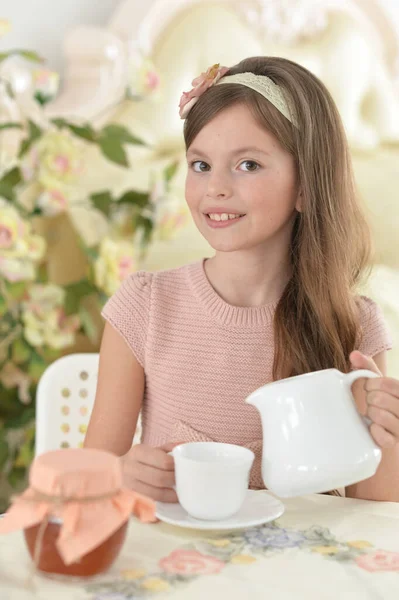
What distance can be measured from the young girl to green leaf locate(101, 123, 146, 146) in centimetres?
66

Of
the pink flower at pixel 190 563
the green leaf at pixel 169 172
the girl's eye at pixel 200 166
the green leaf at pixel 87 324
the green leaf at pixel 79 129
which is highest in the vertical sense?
the green leaf at pixel 79 129

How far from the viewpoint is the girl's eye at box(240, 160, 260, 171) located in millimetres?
1151

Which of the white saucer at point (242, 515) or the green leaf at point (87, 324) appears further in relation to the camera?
the green leaf at point (87, 324)

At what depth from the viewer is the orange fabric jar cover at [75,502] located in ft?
2.10

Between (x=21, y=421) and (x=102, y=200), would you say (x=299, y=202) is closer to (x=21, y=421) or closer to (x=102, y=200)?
(x=102, y=200)

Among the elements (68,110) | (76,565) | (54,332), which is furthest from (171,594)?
(68,110)

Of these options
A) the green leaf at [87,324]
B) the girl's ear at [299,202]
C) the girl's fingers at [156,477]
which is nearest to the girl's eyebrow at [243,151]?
the girl's ear at [299,202]

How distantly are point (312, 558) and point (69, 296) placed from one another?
120 centimetres

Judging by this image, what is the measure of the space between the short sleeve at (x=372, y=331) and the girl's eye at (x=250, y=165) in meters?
0.30

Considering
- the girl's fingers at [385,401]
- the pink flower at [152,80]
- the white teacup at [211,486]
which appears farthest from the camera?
the pink flower at [152,80]

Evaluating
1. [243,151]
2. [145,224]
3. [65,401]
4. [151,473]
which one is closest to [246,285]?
[243,151]

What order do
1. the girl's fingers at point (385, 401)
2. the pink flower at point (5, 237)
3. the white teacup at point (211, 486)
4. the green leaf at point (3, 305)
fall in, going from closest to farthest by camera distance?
the white teacup at point (211, 486)
the girl's fingers at point (385, 401)
the pink flower at point (5, 237)
the green leaf at point (3, 305)

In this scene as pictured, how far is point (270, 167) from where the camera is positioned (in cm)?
117

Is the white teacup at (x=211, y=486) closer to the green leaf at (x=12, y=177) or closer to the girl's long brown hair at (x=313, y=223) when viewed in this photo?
the girl's long brown hair at (x=313, y=223)
